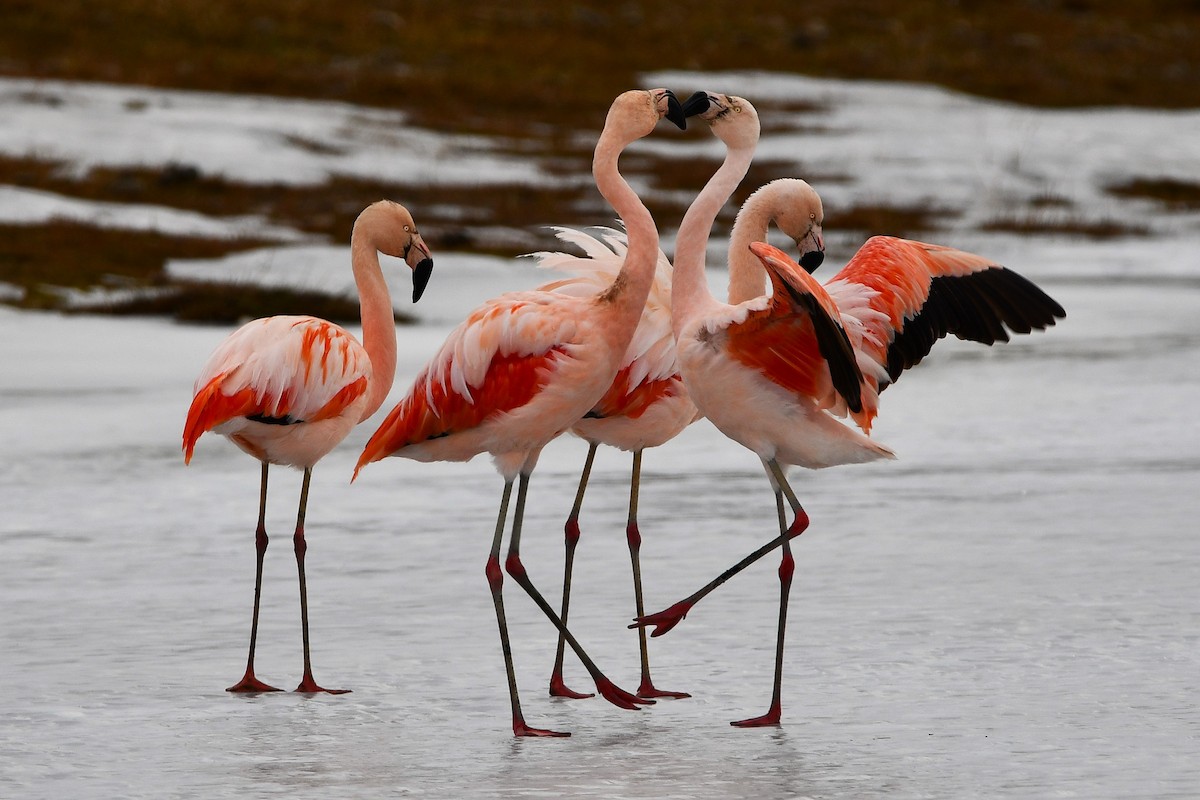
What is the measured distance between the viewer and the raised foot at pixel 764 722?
4.82 metres

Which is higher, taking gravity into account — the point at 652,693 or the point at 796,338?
the point at 796,338

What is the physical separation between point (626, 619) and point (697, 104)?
5.95ft

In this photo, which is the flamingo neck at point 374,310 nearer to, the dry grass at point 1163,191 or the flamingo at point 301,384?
the flamingo at point 301,384

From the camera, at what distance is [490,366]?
5281 millimetres

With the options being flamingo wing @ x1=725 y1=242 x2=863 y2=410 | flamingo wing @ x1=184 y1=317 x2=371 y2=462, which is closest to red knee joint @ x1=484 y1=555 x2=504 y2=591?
flamingo wing @ x1=184 y1=317 x2=371 y2=462

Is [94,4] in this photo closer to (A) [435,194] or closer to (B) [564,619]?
(A) [435,194]

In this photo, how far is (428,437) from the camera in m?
5.48

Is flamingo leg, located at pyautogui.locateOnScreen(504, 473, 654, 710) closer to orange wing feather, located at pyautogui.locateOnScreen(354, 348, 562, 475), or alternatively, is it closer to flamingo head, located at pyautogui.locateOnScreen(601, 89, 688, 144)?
orange wing feather, located at pyautogui.locateOnScreen(354, 348, 562, 475)

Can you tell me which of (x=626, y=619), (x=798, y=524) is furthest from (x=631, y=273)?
(x=626, y=619)

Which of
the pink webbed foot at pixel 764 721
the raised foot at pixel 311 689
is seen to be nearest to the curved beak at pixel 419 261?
the raised foot at pixel 311 689

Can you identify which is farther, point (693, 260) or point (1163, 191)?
point (1163, 191)

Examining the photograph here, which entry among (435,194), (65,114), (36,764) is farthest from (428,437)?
(65,114)

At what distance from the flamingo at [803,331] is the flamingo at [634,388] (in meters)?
0.28

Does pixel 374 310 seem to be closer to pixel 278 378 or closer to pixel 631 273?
pixel 278 378
